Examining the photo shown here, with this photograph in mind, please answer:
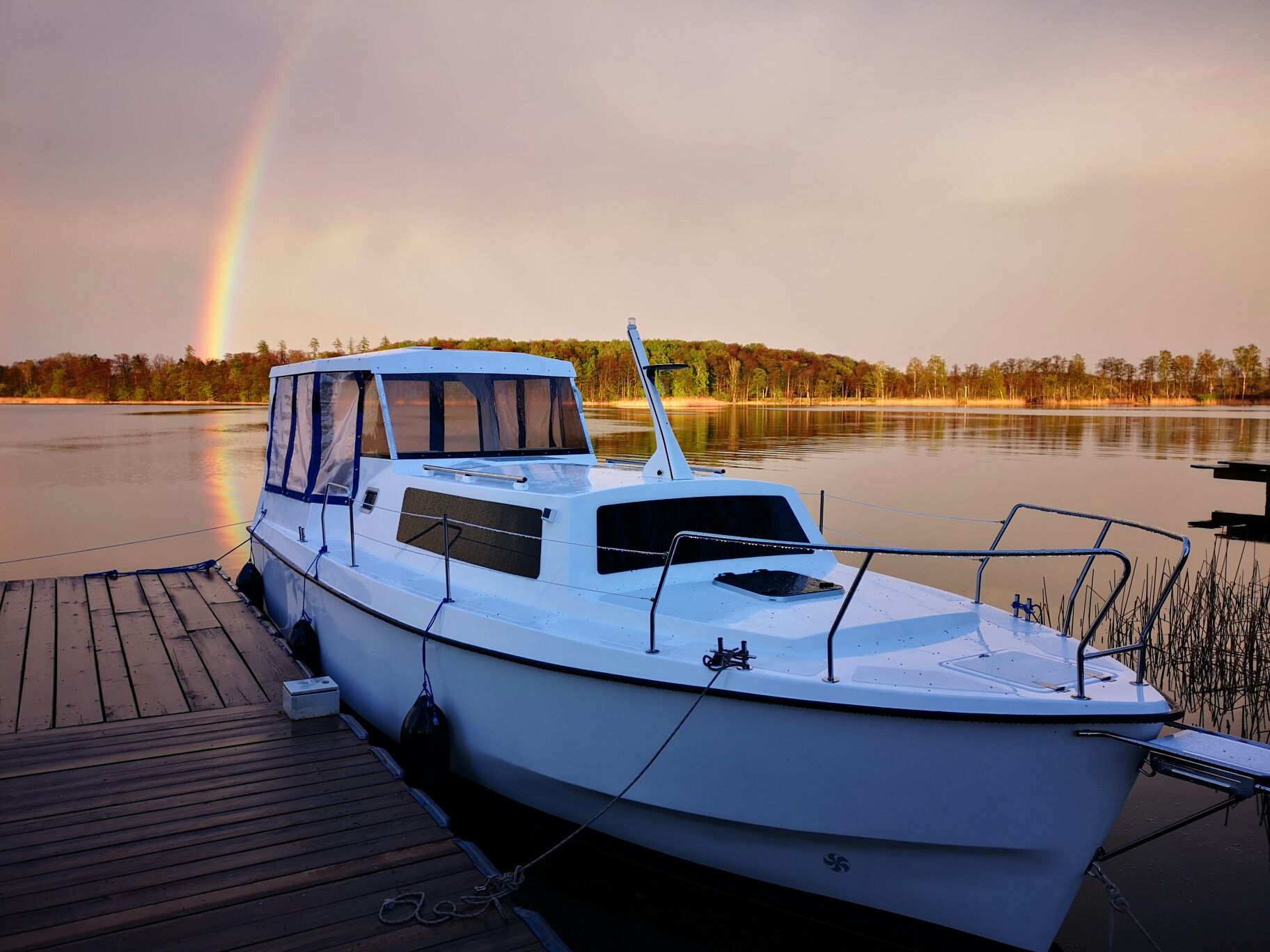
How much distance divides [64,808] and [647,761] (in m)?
3.40

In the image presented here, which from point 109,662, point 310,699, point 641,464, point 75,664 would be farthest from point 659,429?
point 75,664

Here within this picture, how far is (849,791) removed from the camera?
4207 mm

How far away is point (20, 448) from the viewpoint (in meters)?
38.9

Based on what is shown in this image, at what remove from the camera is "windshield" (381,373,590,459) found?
8.09 metres

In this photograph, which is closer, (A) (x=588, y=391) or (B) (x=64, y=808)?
(B) (x=64, y=808)

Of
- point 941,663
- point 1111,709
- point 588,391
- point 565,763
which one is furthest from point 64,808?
point 588,391

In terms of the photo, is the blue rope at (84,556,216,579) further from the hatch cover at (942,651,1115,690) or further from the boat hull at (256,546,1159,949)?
the hatch cover at (942,651,1115,690)

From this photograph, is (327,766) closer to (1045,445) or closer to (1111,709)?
(1111,709)

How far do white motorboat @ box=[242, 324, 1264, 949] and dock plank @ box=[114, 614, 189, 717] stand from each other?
1.36 m

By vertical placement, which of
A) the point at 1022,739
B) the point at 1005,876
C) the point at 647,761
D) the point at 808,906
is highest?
the point at 1022,739

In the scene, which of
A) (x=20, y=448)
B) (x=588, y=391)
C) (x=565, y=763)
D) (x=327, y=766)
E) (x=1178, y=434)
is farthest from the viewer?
(x=588, y=391)

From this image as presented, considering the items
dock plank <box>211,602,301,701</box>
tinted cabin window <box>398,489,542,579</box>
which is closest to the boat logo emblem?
tinted cabin window <box>398,489,542,579</box>

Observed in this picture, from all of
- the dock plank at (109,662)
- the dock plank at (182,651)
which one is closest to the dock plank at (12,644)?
the dock plank at (109,662)

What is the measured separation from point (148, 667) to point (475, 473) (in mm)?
3576
